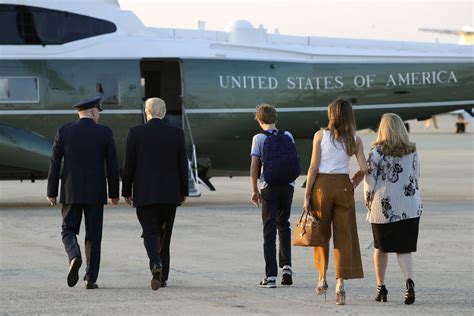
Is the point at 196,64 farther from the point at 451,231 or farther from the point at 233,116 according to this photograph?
the point at 451,231

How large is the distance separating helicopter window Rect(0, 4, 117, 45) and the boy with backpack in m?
8.88

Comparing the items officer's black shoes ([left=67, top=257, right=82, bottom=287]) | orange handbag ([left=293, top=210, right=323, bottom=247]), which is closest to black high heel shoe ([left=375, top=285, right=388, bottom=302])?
orange handbag ([left=293, top=210, right=323, bottom=247])

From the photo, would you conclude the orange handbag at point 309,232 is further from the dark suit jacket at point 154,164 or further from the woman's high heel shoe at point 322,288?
the dark suit jacket at point 154,164

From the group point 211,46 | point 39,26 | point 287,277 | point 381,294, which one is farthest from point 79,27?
point 381,294

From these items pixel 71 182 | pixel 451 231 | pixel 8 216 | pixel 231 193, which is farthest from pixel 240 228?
pixel 231 193

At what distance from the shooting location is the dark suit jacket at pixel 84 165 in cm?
1114

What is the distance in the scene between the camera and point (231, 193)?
23688 millimetres

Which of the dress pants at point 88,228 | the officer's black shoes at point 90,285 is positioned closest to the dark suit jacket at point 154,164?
the dress pants at point 88,228

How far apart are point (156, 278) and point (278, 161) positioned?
157 centimetres

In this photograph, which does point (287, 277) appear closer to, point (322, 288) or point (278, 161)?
point (322, 288)

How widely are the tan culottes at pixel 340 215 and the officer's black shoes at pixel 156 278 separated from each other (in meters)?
1.54

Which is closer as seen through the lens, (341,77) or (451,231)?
(451,231)

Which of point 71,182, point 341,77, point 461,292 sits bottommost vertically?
point 461,292

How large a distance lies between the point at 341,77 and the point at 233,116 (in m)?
1.91
